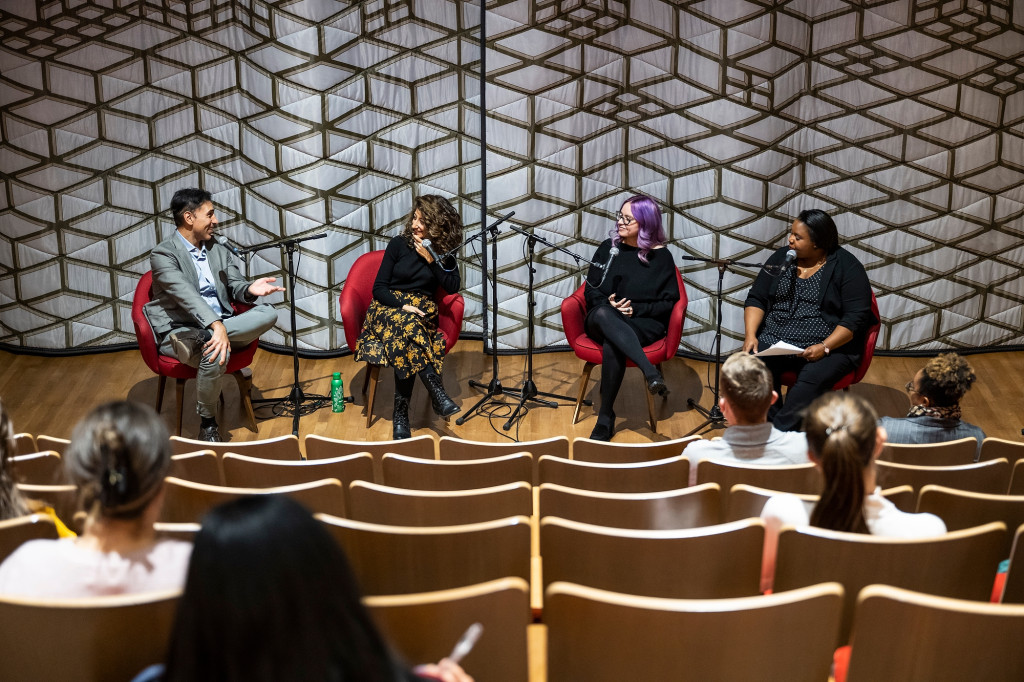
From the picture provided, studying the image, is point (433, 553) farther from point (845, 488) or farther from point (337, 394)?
point (337, 394)


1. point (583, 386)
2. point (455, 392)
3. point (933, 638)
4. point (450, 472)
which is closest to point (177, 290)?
point (455, 392)

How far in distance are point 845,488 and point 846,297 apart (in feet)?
9.23

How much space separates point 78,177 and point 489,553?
4.62 m

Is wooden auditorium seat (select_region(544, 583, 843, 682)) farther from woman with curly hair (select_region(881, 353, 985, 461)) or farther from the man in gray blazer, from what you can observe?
the man in gray blazer

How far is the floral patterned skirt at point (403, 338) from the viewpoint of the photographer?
490 cm

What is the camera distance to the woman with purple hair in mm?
4918

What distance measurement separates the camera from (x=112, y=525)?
182 cm

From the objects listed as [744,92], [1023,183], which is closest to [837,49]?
[744,92]

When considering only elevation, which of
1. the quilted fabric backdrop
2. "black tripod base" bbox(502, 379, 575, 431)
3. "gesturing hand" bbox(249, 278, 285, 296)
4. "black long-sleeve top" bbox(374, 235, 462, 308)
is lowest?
"black tripod base" bbox(502, 379, 575, 431)

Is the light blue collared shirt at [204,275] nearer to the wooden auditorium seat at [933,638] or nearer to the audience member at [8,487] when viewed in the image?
the audience member at [8,487]

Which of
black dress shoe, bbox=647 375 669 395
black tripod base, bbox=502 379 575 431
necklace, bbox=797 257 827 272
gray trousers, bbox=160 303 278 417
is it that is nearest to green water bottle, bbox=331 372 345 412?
gray trousers, bbox=160 303 278 417

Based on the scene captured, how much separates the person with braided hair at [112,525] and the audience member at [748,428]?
1653 millimetres

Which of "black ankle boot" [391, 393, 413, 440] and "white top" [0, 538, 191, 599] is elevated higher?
"white top" [0, 538, 191, 599]

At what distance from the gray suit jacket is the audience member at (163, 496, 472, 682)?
362cm
